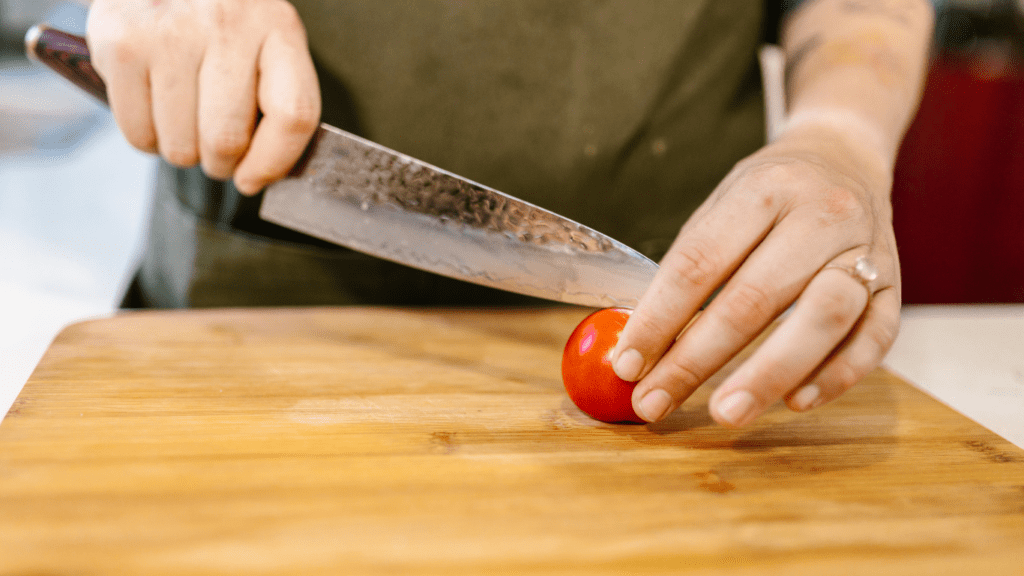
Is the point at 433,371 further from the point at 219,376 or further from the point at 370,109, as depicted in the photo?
the point at 370,109

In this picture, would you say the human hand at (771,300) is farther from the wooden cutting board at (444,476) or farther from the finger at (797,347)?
the wooden cutting board at (444,476)

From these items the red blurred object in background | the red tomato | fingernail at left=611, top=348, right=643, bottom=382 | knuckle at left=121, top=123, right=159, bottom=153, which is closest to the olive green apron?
knuckle at left=121, top=123, right=159, bottom=153

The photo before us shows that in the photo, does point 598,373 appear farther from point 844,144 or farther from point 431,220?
point 844,144

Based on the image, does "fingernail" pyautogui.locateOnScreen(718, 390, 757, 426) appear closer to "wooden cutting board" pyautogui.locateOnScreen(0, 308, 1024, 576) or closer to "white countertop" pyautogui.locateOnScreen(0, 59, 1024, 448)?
"wooden cutting board" pyautogui.locateOnScreen(0, 308, 1024, 576)

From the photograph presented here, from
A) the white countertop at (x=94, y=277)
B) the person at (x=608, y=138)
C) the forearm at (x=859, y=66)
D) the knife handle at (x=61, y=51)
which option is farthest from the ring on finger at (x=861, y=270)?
the knife handle at (x=61, y=51)

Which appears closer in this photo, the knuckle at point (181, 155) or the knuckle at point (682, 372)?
the knuckle at point (682, 372)

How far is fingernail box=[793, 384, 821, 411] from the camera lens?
764 mm

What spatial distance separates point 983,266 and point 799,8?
256 centimetres

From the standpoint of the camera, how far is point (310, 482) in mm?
714

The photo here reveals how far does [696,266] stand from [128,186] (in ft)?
6.48

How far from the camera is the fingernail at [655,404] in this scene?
79 centimetres

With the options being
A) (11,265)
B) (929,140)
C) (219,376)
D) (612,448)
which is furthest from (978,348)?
(929,140)

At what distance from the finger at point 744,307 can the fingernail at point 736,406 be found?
5cm

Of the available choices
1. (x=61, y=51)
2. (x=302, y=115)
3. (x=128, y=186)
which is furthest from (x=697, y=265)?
(x=128, y=186)
